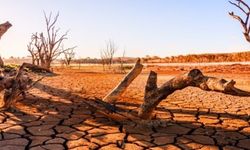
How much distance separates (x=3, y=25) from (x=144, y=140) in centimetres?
606

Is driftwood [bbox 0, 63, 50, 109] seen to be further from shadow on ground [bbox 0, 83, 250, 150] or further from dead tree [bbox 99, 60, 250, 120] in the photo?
dead tree [bbox 99, 60, 250, 120]

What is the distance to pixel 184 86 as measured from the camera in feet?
15.0

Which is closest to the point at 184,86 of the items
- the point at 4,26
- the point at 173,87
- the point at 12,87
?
the point at 173,87

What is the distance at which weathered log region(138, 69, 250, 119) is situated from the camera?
3734 millimetres

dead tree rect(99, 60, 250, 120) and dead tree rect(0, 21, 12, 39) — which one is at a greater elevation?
dead tree rect(0, 21, 12, 39)

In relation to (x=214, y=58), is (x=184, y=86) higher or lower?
lower

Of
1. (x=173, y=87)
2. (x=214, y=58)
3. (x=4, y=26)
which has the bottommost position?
(x=173, y=87)

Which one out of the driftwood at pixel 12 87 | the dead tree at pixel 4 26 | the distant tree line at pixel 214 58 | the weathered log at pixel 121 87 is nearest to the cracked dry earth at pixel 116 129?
the driftwood at pixel 12 87

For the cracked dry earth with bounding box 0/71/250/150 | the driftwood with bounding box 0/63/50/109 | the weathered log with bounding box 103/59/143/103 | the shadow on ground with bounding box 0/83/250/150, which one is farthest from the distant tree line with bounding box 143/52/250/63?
the driftwood with bounding box 0/63/50/109

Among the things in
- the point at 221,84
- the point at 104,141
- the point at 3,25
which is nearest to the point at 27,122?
the point at 104,141

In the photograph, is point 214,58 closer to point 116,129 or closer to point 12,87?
point 12,87

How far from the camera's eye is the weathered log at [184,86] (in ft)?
12.3

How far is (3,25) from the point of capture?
878 cm

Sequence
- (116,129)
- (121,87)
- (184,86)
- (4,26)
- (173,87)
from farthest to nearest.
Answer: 1. (4,26)
2. (121,87)
3. (116,129)
4. (173,87)
5. (184,86)
